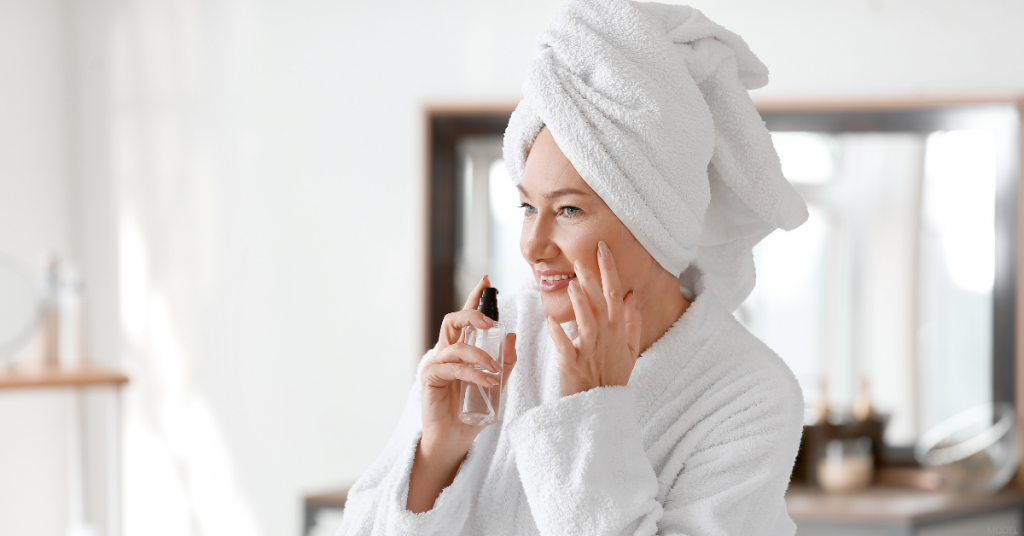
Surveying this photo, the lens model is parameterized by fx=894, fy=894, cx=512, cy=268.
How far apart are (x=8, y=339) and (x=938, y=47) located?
272cm

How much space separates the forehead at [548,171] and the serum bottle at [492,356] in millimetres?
109

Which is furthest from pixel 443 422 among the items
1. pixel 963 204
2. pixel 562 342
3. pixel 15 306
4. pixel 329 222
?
pixel 15 306

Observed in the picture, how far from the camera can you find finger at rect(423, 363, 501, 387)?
810mm

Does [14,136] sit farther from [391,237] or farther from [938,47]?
[938,47]

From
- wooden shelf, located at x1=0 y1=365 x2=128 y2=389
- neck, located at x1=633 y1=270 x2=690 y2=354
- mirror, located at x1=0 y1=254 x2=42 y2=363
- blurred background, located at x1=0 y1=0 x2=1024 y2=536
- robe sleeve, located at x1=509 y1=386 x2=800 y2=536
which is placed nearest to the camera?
robe sleeve, located at x1=509 y1=386 x2=800 y2=536

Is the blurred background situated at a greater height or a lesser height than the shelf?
greater

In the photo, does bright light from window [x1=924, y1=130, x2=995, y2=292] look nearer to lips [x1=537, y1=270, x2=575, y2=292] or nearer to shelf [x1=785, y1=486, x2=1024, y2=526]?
shelf [x1=785, y1=486, x2=1024, y2=526]

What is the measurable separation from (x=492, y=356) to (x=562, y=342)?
99 millimetres

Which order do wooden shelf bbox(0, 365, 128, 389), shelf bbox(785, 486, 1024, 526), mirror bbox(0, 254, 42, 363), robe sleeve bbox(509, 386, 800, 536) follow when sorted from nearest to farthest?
robe sleeve bbox(509, 386, 800, 536)
shelf bbox(785, 486, 1024, 526)
wooden shelf bbox(0, 365, 128, 389)
mirror bbox(0, 254, 42, 363)

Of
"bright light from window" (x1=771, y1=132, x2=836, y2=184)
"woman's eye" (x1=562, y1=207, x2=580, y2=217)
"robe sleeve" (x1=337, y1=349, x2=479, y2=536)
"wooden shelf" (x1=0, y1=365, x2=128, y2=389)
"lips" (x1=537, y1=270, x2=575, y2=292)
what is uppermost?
"bright light from window" (x1=771, y1=132, x2=836, y2=184)

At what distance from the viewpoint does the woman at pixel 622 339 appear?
798mm

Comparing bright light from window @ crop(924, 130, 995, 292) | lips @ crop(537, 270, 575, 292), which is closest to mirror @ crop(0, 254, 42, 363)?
lips @ crop(537, 270, 575, 292)

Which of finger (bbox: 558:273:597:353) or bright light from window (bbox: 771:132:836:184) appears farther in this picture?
bright light from window (bbox: 771:132:836:184)

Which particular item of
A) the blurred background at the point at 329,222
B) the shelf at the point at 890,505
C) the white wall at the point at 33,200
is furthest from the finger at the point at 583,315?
the white wall at the point at 33,200
